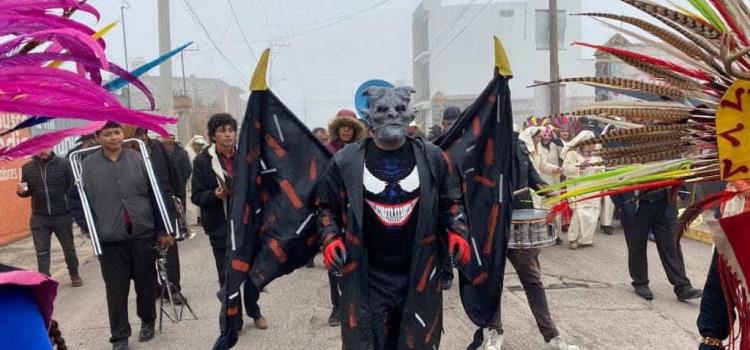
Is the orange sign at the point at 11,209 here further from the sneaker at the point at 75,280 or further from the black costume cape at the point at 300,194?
the black costume cape at the point at 300,194

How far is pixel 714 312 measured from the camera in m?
2.61

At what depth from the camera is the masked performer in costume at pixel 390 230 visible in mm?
3438

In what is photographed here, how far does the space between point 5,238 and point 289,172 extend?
967cm

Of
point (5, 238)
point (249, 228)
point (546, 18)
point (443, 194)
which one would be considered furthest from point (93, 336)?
point (546, 18)

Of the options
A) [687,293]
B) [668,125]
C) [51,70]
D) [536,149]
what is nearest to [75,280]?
[536,149]

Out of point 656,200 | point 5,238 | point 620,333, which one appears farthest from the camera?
point 5,238

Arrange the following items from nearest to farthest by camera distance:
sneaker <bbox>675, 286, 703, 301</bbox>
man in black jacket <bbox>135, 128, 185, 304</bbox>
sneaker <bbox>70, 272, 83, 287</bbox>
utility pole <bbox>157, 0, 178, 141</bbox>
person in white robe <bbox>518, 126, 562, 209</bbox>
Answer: sneaker <bbox>675, 286, 703, 301</bbox>
man in black jacket <bbox>135, 128, 185, 304</bbox>
sneaker <bbox>70, 272, 83, 287</bbox>
person in white robe <bbox>518, 126, 562, 209</bbox>
utility pole <bbox>157, 0, 178, 141</bbox>

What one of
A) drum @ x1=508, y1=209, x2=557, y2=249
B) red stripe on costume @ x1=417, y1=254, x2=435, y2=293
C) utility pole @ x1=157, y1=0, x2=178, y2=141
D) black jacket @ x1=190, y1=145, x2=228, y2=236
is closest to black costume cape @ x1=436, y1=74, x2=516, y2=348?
red stripe on costume @ x1=417, y1=254, x2=435, y2=293

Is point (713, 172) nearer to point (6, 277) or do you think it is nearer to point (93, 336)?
point (6, 277)

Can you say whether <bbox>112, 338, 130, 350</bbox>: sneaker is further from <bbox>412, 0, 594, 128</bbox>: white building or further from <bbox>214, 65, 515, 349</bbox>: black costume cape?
<bbox>412, 0, 594, 128</bbox>: white building

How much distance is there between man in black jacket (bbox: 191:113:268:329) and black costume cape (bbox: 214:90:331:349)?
174cm

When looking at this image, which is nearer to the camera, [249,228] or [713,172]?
[713,172]

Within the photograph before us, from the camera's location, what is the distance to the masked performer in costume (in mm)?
3438

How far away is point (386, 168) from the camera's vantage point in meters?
3.48
